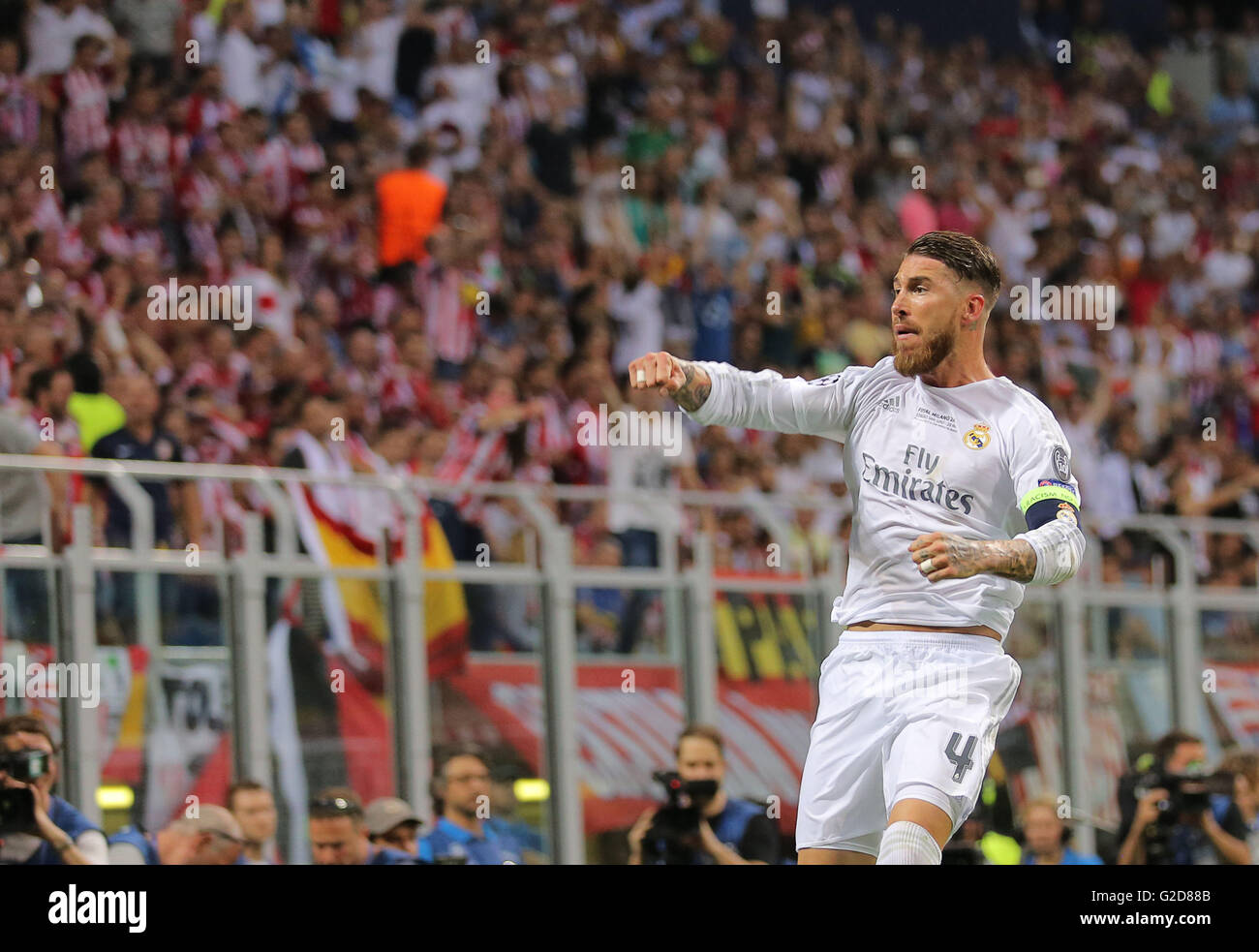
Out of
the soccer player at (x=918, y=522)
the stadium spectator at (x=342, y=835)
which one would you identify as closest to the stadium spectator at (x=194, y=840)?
the stadium spectator at (x=342, y=835)

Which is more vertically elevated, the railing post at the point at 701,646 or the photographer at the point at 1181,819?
the railing post at the point at 701,646

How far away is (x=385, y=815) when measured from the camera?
308 inches

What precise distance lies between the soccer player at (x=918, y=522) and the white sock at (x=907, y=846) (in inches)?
1.7

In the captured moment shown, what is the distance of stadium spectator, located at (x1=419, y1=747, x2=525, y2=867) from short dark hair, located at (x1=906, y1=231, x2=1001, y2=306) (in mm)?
3246

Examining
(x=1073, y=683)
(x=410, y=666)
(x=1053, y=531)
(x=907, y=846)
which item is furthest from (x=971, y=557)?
(x=1073, y=683)

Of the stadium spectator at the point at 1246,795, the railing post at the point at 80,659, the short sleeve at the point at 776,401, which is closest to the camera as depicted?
the short sleeve at the point at 776,401

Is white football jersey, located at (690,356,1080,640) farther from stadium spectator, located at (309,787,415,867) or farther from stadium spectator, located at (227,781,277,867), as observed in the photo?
stadium spectator, located at (227,781,277,867)

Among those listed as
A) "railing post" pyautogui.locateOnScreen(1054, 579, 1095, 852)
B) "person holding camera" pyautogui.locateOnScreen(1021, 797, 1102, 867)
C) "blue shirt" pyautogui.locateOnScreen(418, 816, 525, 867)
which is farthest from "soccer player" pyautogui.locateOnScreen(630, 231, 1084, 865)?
"railing post" pyautogui.locateOnScreen(1054, 579, 1095, 852)

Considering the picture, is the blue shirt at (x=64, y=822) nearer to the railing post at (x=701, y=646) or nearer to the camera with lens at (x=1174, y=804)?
the railing post at (x=701, y=646)

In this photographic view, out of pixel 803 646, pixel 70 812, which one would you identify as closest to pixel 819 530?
pixel 803 646

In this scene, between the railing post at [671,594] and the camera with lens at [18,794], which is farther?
the railing post at [671,594]

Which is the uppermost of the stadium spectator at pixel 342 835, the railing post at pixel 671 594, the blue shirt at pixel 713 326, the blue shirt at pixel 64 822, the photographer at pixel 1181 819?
the blue shirt at pixel 713 326

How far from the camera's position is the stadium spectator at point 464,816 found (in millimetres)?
8086

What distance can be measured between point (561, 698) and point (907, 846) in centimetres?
348
